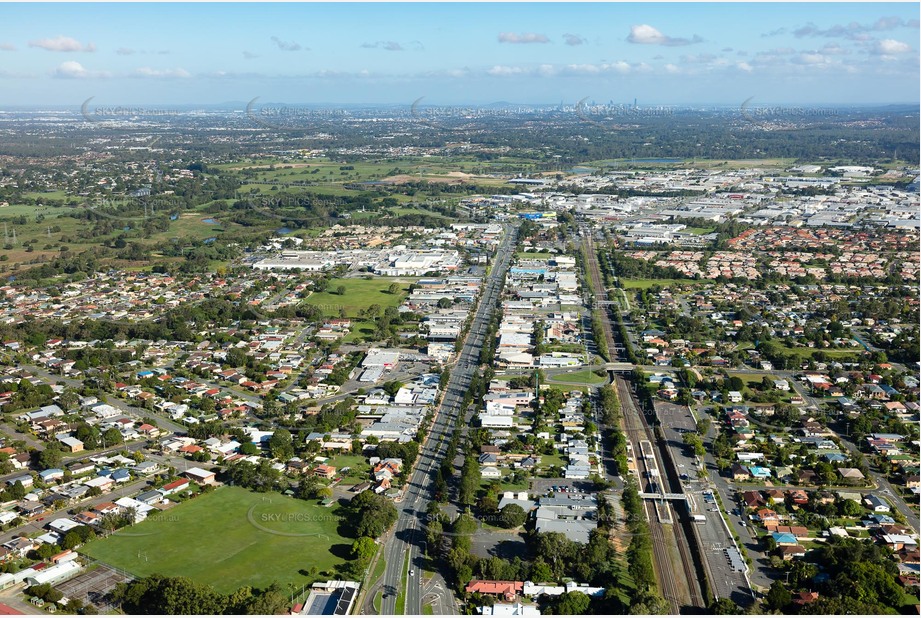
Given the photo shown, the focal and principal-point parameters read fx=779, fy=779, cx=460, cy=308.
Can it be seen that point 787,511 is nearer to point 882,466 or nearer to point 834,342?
point 882,466

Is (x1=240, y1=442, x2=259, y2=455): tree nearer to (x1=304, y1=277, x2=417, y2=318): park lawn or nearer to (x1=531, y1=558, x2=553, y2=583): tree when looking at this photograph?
(x1=531, y1=558, x2=553, y2=583): tree

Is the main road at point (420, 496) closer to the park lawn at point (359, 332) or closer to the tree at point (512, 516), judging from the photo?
the tree at point (512, 516)

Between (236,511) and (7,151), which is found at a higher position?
(7,151)

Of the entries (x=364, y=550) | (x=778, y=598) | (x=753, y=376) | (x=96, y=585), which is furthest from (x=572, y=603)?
(x=753, y=376)

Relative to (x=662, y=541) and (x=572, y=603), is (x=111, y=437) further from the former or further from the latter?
(x=662, y=541)

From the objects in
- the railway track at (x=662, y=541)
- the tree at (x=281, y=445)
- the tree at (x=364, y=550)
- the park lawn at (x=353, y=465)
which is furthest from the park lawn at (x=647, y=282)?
the tree at (x=364, y=550)

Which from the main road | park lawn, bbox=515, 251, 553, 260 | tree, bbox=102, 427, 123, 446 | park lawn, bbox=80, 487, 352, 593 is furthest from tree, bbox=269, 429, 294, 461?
park lawn, bbox=515, 251, 553, 260

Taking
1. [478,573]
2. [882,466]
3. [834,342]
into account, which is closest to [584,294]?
[834,342]
